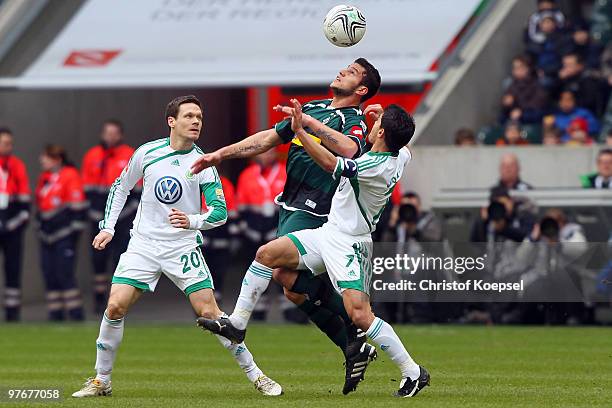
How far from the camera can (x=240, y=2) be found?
2195 centimetres

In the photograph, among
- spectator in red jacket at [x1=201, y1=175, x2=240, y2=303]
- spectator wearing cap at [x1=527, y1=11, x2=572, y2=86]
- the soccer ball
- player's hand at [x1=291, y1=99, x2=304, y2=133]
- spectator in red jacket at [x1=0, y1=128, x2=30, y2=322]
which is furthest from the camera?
spectator wearing cap at [x1=527, y1=11, x2=572, y2=86]

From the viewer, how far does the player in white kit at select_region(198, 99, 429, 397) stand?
10.6 m

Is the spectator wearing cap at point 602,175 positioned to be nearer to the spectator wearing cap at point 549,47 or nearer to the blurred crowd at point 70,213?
the spectator wearing cap at point 549,47

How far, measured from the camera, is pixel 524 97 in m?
21.0

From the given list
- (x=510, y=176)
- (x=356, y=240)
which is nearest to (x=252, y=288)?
(x=356, y=240)

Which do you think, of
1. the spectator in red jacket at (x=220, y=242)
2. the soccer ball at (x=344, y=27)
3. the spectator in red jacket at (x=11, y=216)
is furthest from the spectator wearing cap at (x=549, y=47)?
the soccer ball at (x=344, y=27)

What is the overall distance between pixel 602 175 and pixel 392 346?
8.31 meters

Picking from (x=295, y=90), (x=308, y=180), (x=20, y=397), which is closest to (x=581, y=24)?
(x=295, y=90)

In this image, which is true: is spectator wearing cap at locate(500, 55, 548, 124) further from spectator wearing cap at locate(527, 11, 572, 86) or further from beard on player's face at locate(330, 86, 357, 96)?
beard on player's face at locate(330, 86, 357, 96)

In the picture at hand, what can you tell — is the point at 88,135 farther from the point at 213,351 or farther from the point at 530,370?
the point at 530,370

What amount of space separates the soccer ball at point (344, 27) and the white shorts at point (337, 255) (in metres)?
1.54

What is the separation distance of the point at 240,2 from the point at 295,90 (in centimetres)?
286

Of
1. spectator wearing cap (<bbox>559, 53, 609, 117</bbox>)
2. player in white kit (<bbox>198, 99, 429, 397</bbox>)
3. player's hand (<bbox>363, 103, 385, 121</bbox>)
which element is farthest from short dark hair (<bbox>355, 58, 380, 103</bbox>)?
Answer: spectator wearing cap (<bbox>559, 53, 609, 117</bbox>)

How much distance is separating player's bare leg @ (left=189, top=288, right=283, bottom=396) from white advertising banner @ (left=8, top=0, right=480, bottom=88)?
29.5 ft
